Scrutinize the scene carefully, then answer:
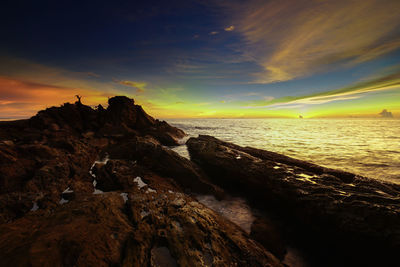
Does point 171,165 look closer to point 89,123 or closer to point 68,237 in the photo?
point 68,237

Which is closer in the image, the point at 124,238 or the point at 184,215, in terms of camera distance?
the point at 124,238

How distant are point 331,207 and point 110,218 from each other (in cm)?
615

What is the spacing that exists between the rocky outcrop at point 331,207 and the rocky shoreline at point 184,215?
2 centimetres

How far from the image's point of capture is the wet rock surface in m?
2.73

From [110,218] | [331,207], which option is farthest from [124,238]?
[331,207]

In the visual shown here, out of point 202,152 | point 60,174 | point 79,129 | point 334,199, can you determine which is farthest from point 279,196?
point 79,129

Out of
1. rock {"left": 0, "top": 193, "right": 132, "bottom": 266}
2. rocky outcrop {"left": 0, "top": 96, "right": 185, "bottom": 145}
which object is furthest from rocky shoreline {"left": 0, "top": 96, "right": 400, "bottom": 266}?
rocky outcrop {"left": 0, "top": 96, "right": 185, "bottom": 145}

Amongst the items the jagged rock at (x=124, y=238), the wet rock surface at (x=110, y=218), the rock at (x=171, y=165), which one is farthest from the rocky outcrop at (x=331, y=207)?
the jagged rock at (x=124, y=238)

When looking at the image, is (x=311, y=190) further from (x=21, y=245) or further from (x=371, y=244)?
(x=21, y=245)

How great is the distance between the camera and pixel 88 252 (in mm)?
2627

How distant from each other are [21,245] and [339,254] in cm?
720

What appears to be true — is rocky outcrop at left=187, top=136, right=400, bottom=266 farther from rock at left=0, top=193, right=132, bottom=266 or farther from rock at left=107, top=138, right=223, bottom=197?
rock at left=0, top=193, right=132, bottom=266

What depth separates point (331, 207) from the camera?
452 cm

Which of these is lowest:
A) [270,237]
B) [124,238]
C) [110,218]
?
[270,237]
